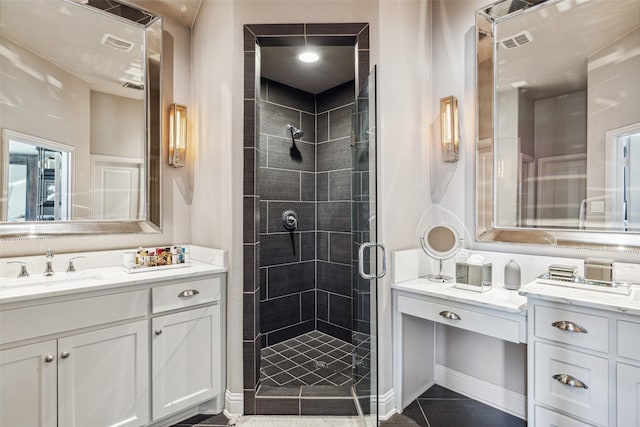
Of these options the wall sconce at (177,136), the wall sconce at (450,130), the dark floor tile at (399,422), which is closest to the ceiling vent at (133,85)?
the wall sconce at (177,136)

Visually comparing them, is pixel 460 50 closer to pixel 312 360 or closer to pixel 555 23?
pixel 555 23

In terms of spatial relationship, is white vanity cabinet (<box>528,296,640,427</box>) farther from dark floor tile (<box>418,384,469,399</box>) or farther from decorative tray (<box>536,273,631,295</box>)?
dark floor tile (<box>418,384,469,399</box>)

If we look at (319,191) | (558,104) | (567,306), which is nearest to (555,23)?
(558,104)

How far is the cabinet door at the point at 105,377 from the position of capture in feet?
5.02

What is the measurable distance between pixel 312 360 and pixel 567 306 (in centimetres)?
194

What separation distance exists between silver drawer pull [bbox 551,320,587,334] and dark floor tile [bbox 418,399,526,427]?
2.90 feet

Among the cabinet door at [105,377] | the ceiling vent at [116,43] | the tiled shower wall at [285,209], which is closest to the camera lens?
the cabinet door at [105,377]

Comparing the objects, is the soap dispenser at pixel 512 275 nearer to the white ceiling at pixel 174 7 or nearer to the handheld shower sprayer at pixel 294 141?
the handheld shower sprayer at pixel 294 141

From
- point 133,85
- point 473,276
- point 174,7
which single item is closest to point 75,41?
point 133,85

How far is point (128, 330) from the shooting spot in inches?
67.0

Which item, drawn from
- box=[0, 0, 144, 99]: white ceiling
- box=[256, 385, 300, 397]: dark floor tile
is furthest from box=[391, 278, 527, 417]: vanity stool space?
box=[0, 0, 144, 99]: white ceiling

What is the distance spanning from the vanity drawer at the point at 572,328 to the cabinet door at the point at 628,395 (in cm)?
9

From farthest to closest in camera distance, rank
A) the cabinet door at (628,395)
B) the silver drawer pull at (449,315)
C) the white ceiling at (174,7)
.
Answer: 1. the white ceiling at (174,7)
2. the silver drawer pull at (449,315)
3. the cabinet door at (628,395)

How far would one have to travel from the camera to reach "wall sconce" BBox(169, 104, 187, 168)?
2318 millimetres
